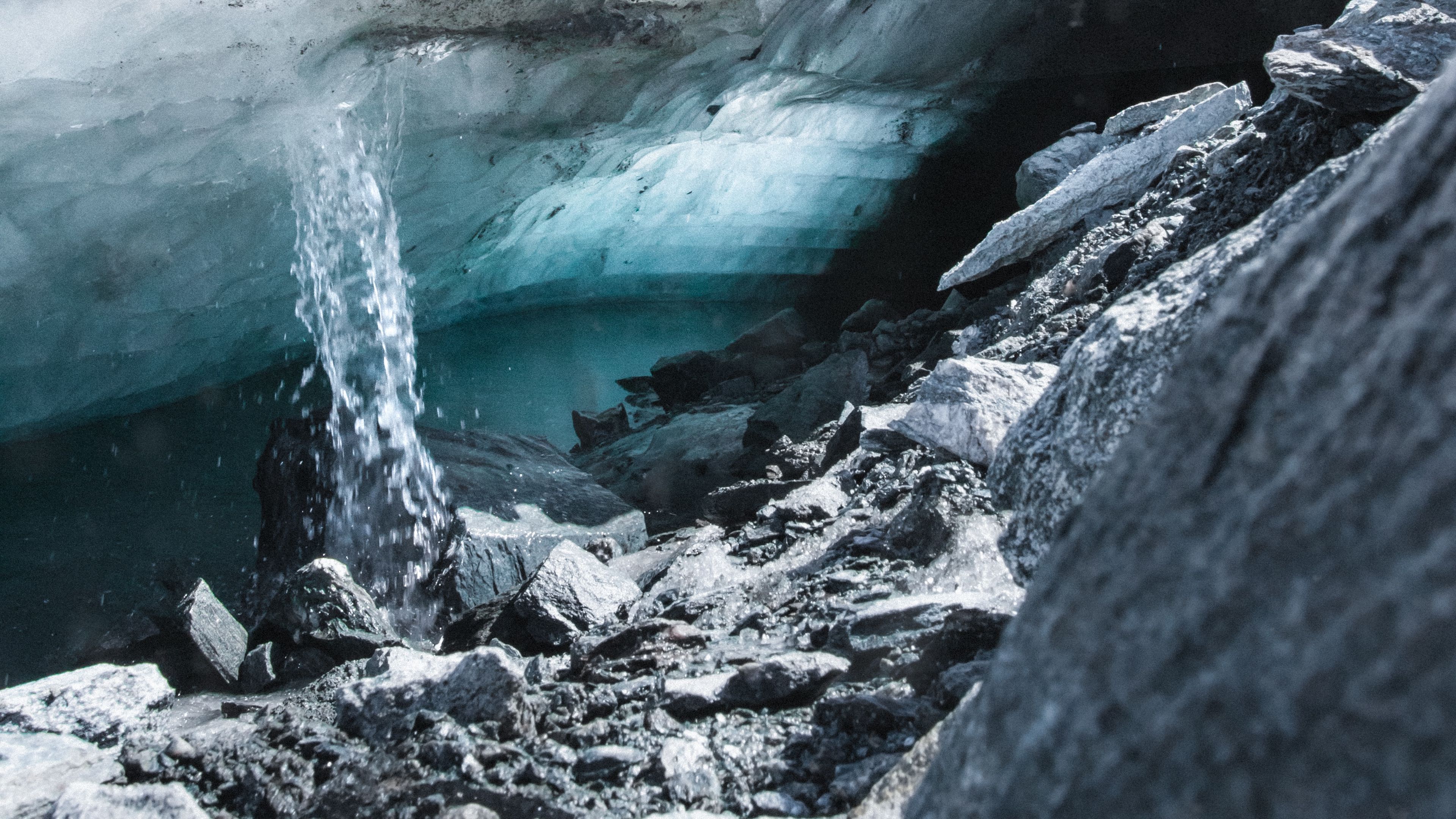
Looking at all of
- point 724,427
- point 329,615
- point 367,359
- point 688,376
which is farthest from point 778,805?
point 367,359

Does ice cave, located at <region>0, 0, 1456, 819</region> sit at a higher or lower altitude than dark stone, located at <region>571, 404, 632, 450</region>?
higher

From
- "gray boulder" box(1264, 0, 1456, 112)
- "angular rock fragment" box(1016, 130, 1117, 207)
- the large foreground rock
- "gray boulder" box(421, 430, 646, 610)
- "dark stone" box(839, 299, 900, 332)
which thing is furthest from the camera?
"dark stone" box(839, 299, 900, 332)

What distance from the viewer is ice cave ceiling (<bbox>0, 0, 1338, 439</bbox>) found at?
4.64 metres

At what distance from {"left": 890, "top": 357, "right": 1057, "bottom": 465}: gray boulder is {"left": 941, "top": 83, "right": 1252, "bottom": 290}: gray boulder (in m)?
1.65

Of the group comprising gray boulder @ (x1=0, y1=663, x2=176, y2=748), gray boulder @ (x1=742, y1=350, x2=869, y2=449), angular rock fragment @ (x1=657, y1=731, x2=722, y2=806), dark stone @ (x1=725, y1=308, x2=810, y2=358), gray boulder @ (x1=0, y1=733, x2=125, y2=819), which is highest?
angular rock fragment @ (x1=657, y1=731, x2=722, y2=806)

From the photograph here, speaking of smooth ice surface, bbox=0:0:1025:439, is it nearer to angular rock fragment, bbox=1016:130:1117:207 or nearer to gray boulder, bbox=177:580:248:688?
angular rock fragment, bbox=1016:130:1117:207

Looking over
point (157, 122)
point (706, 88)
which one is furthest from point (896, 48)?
point (157, 122)

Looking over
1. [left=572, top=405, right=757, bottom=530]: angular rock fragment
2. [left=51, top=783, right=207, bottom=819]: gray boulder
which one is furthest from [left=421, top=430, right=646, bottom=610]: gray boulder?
[left=51, top=783, right=207, bottom=819]: gray boulder

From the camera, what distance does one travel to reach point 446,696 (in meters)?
1.74

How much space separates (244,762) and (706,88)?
18.3 ft

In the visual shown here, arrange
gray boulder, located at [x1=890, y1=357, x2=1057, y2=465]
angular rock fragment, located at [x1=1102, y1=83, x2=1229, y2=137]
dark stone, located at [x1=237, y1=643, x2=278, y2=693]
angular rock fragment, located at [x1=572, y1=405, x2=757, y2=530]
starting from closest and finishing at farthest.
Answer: gray boulder, located at [x1=890, y1=357, x2=1057, y2=465]
dark stone, located at [x1=237, y1=643, x2=278, y2=693]
angular rock fragment, located at [x1=572, y1=405, x2=757, y2=530]
angular rock fragment, located at [x1=1102, y1=83, x2=1229, y2=137]

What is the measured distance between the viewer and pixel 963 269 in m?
3.81

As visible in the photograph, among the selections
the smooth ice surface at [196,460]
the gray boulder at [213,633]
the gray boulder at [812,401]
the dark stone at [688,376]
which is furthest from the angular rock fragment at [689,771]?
the dark stone at [688,376]

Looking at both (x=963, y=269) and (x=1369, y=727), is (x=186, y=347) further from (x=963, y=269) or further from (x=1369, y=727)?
(x=1369, y=727)
